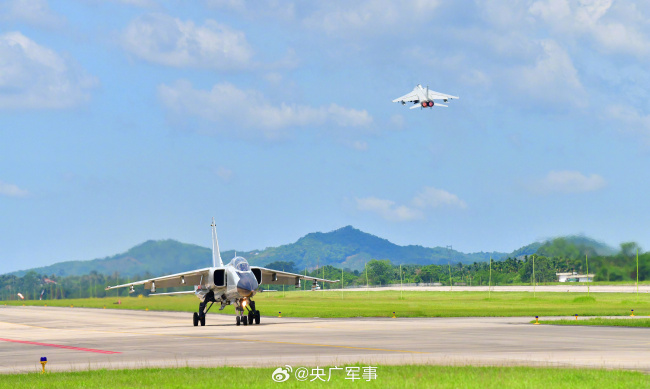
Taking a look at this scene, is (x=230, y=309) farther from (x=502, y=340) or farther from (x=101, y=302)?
(x=502, y=340)

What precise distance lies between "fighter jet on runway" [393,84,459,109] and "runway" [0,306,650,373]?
1186 inches

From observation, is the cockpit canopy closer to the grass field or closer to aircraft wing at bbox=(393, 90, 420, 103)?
the grass field

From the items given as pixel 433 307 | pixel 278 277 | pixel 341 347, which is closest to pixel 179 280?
pixel 278 277

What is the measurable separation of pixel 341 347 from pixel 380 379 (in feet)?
30.1

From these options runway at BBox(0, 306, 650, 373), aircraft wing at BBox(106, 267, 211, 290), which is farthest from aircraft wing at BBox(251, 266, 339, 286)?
runway at BBox(0, 306, 650, 373)

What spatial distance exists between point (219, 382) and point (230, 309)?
161ft

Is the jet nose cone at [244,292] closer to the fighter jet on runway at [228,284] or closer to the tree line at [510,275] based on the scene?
the fighter jet on runway at [228,284]

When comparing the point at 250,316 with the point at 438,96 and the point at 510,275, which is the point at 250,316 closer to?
the point at 438,96

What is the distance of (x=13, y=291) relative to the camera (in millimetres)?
121812

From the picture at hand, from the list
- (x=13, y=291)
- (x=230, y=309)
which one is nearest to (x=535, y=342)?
(x=230, y=309)

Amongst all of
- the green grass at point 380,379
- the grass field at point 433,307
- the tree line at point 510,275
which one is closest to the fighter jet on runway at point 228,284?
the grass field at point 433,307

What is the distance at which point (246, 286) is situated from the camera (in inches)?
1526

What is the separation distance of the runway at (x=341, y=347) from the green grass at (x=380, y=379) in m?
1.93

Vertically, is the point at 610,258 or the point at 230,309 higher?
the point at 610,258
